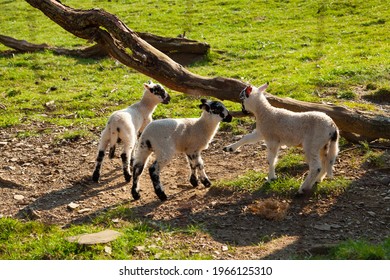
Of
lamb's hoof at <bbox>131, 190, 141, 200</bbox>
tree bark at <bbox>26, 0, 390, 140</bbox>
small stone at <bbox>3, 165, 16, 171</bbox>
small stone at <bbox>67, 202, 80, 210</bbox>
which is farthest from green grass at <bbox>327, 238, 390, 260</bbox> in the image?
small stone at <bbox>3, 165, 16, 171</bbox>

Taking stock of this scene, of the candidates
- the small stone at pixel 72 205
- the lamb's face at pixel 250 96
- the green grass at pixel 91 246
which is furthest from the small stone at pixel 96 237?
the lamb's face at pixel 250 96

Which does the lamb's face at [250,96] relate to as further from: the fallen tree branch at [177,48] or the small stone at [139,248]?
the fallen tree branch at [177,48]

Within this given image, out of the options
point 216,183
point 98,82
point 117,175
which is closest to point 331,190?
point 216,183

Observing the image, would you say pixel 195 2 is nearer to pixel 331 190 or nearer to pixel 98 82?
pixel 98 82

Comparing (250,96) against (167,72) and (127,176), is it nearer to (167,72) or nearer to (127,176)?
(167,72)

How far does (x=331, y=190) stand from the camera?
316 inches

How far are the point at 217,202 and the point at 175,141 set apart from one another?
3.68ft

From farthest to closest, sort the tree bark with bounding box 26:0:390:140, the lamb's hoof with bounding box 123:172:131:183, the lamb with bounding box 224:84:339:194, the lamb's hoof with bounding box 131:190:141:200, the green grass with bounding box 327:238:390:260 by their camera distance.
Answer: the tree bark with bounding box 26:0:390:140 < the lamb's hoof with bounding box 123:172:131:183 < the lamb's hoof with bounding box 131:190:141:200 < the lamb with bounding box 224:84:339:194 < the green grass with bounding box 327:238:390:260

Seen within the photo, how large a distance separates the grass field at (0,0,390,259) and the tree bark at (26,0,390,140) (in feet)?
3.80

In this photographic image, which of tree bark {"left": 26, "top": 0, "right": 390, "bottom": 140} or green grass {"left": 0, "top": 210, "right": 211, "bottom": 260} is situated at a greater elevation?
tree bark {"left": 26, "top": 0, "right": 390, "bottom": 140}

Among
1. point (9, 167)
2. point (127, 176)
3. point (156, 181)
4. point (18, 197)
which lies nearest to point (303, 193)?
point (156, 181)

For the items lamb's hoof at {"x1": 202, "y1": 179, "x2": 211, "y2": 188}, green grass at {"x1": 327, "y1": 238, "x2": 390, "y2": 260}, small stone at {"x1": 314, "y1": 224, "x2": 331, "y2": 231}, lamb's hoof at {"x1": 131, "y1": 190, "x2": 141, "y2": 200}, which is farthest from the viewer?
lamb's hoof at {"x1": 202, "y1": 179, "x2": 211, "y2": 188}

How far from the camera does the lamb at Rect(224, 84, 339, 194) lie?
785cm

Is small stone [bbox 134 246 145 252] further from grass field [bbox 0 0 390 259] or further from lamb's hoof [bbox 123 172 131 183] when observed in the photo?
lamb's hoof [bbox 123 172 131 183]
